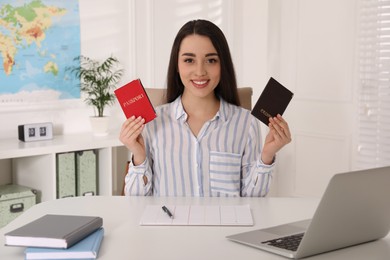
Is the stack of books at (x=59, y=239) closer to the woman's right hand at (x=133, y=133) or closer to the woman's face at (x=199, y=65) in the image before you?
the woman's right hand at (x=133, y=133)

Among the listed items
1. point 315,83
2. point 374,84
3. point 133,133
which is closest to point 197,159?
point 133,133

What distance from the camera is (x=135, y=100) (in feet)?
6.58

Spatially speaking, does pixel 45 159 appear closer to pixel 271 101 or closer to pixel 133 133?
pixel 133 133

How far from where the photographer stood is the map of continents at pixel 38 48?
374 cm

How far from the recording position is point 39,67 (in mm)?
3893

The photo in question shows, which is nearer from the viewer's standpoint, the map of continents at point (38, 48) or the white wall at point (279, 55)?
the map of continents at point (38, 48)

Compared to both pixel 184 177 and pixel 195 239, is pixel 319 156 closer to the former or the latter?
pixel 184 177

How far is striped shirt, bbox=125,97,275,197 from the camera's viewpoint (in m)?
2.23

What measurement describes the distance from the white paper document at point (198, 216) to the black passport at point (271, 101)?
333 mm

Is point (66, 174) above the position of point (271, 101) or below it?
below

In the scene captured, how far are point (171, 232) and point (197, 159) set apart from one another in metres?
0.64

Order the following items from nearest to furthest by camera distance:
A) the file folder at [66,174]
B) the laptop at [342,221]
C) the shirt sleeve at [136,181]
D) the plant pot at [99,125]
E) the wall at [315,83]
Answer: the laptop at [342,221], the shirt sleeve at [136,181], the file folder at [66,174], the plant pot at [99,125], the wall at [315,83]

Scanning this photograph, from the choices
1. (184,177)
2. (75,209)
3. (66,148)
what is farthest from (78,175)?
(75,209)

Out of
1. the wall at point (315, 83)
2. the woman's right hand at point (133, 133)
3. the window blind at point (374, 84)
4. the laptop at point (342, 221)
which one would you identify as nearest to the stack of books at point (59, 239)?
the laptop at point (342, 221)
